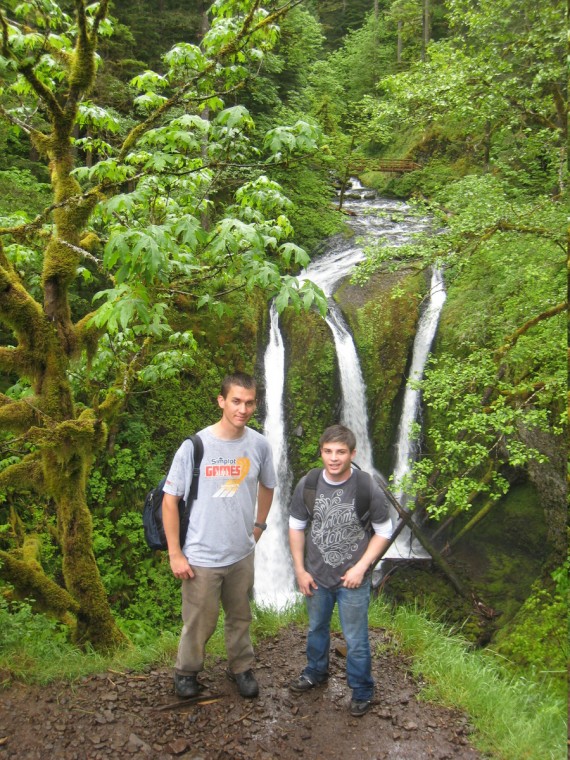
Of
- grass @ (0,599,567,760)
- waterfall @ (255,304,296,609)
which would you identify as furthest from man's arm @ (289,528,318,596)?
waterfall @ (255,304,296,609)

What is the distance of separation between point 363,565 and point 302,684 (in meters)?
1.01

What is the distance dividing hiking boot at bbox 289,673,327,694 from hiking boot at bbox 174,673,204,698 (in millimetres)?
603

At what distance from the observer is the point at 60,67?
338 cm

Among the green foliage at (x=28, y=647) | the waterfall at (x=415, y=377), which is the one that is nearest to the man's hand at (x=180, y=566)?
the green foliage at (x=28, y=647)

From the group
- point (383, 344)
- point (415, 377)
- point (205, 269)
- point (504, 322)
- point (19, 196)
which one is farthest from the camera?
point (383, 344)

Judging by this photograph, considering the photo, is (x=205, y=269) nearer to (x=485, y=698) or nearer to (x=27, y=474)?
(x=27, y=474)

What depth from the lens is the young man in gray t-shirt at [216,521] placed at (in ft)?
9.49

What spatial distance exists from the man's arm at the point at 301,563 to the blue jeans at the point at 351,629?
0.20 ft

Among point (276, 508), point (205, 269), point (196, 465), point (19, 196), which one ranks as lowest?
point (276, 508)

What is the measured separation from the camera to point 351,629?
296 centimetres

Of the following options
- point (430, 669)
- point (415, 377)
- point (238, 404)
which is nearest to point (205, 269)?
point (238, 404)

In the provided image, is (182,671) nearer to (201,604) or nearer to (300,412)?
(201,604)

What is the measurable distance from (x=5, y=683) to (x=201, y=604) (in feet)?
4.16

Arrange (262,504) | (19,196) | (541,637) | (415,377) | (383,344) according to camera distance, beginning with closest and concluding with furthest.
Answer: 1. (262,504)
2. (541,637)
3. (19,196)
4. (415,377)
5. (383,344)
